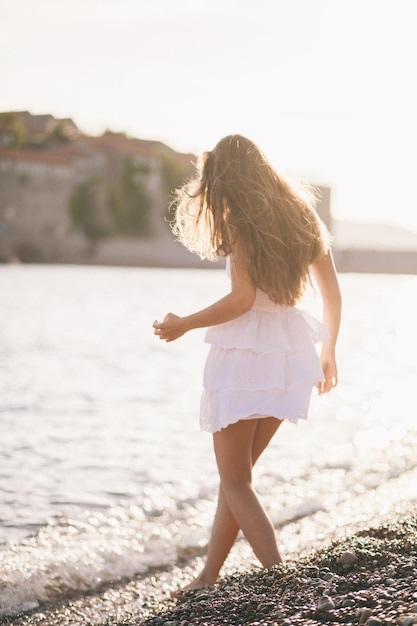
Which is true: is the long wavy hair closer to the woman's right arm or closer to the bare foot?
the woman's right arm

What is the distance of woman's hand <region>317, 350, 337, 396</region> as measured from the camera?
2795 millimetres

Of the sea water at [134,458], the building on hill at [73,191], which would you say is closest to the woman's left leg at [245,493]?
the sea water at [134,458]

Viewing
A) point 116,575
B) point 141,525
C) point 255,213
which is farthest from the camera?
point 141,525

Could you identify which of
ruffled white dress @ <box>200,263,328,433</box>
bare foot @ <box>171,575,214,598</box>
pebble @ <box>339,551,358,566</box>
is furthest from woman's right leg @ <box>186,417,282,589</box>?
pebble @ <box>339,551,358,566</box>

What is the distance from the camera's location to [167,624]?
2352mm

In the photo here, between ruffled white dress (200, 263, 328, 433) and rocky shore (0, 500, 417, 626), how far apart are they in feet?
1.43

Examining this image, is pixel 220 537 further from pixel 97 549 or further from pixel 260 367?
pixel 97 549

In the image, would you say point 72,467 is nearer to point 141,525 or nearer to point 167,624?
point 141,525

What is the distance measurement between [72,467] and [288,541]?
6.99ft

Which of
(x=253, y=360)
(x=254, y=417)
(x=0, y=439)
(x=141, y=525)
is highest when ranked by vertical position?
(x=253, y=360)

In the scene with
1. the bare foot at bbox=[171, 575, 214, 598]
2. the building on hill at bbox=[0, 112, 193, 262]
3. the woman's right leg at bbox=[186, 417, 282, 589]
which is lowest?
the building on hill at bbox=[0, 112, 193, 262]

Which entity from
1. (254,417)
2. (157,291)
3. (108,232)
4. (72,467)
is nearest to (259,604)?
(254,417)

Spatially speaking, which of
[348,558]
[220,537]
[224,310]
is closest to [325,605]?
[348,558]

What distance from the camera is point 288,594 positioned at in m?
2.32
